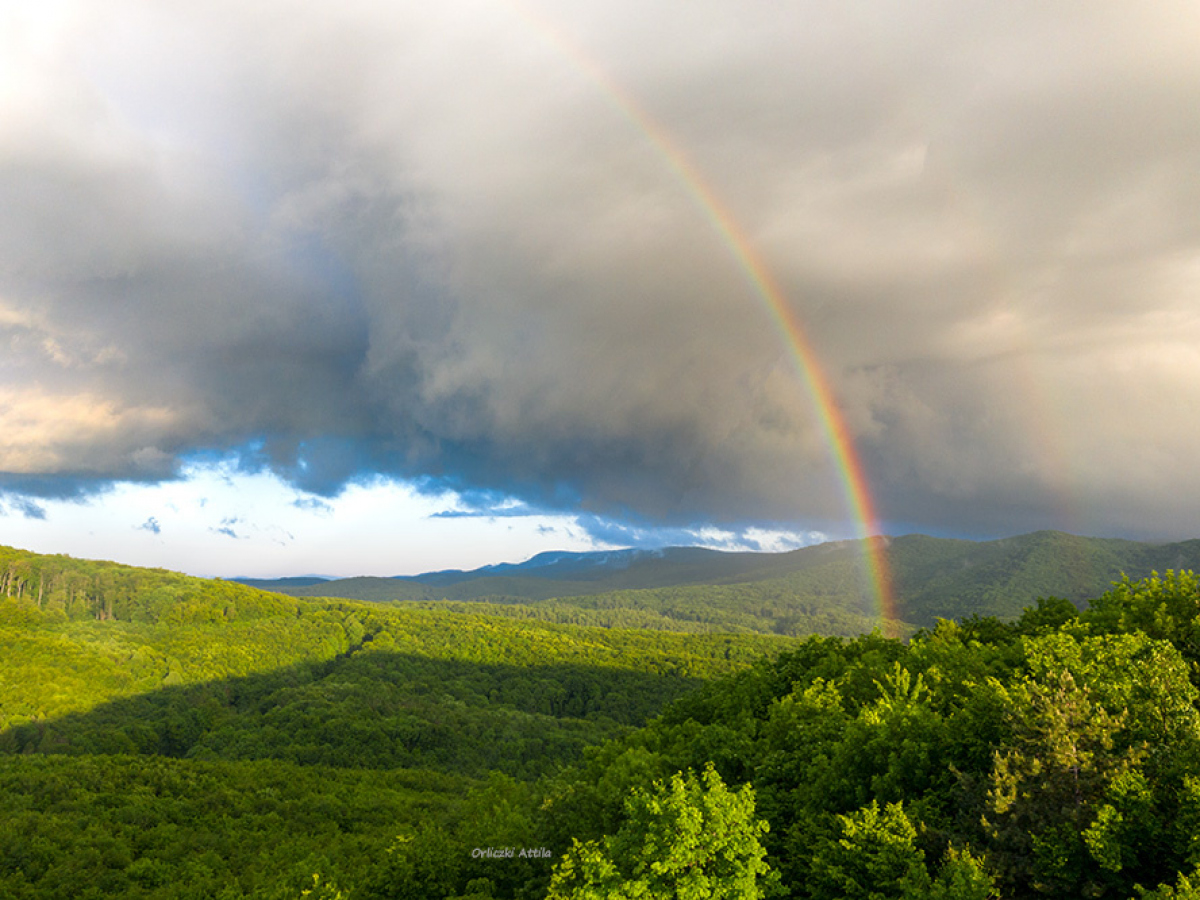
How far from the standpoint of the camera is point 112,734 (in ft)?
571

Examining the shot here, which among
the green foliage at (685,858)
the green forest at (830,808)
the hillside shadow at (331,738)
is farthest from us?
the hillside shadow at (331,738)

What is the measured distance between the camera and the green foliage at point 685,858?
26.0 meters

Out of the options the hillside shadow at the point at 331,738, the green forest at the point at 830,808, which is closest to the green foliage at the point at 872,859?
the green forest at the point at 830,808

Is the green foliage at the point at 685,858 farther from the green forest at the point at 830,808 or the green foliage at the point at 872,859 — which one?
the green foliage at the point at 872,859

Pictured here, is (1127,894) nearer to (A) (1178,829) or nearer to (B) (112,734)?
(A) (1178,829)

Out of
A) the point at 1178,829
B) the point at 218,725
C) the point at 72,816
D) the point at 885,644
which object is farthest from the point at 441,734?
the point at 1178,829

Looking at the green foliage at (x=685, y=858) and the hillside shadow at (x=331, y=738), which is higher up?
the green foliage at (x=685, y=858)

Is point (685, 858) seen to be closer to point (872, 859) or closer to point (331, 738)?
point (872, 859)

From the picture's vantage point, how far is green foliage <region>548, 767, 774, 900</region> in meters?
26.0

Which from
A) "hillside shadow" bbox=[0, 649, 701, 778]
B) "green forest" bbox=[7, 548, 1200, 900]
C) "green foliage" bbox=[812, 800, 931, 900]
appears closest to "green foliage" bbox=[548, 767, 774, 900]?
"green forest" bbox=[7, 548, 1200, 900]

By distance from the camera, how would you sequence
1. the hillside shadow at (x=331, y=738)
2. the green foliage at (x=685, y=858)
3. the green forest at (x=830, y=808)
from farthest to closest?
the hillside shadow at (x=331, y=738), the green forest at (x=830, y=808), the green foliage at (x=685, y=858)

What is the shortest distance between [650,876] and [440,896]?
2388 cm

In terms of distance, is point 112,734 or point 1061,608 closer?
point 1061,608

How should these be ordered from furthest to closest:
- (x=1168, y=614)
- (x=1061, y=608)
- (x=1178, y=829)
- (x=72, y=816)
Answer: (x=72, y=816)
(x=1061, y=608)
(x=1168, y=614)
(x=1178, y=829)
